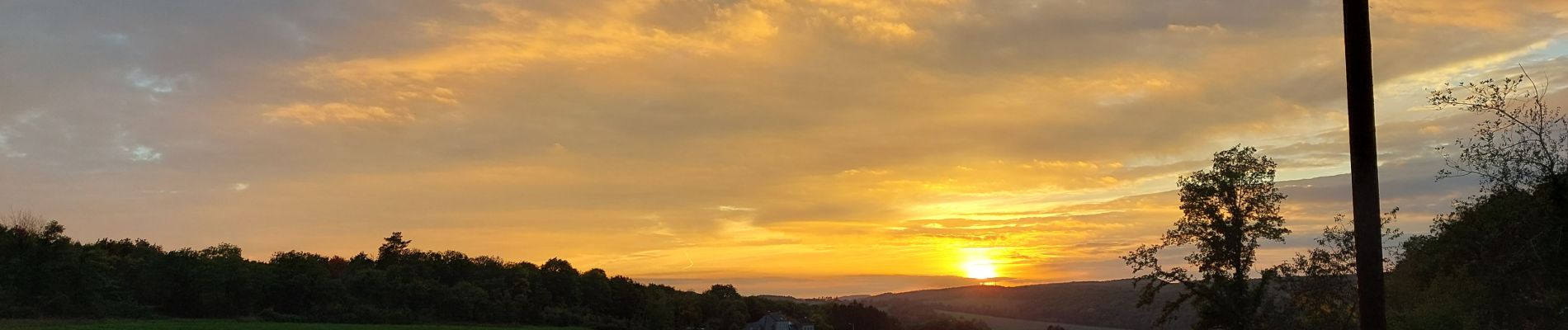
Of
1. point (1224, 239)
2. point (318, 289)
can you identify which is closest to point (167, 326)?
point (318, 289)

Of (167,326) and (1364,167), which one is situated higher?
(1364,167)

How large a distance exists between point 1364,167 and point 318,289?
387 feet

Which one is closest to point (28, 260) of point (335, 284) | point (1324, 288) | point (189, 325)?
point (189, 325)

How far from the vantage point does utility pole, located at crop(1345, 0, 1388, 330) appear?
17.0 meters

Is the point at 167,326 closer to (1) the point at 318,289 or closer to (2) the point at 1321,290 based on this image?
(1) the point at 318,289

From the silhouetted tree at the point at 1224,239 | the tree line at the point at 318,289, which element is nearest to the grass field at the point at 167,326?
the tree line at the point at 318,289

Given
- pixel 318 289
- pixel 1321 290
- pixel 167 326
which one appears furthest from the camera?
pixel 318 289

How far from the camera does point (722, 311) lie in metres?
179

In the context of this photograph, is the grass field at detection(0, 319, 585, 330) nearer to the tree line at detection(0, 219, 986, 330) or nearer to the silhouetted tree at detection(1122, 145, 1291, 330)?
the tree line at detection(0, 219, 986, 330)

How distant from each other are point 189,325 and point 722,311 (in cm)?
10492

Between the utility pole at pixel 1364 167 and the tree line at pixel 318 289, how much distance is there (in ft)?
318

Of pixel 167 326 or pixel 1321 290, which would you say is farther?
pixel 167 326

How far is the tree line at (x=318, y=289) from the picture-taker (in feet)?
289

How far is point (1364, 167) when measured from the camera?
675 inches
